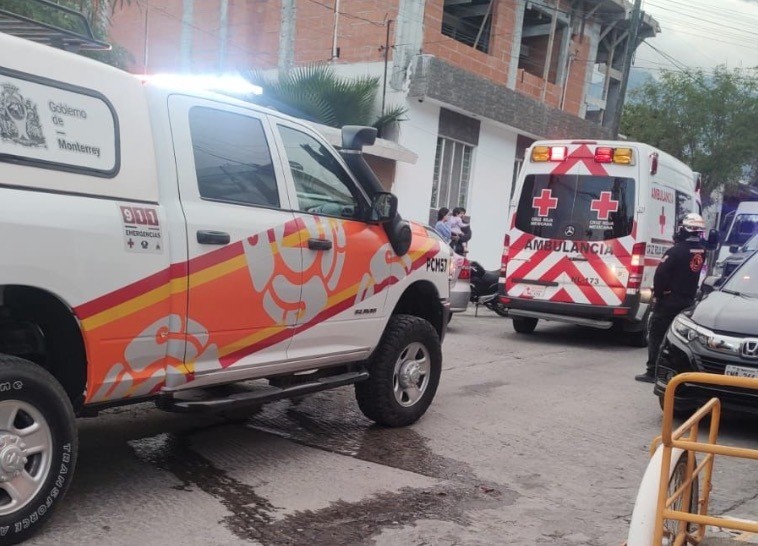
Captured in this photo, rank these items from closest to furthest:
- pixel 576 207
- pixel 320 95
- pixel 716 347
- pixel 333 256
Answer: pixel 333 256 → pixel 716 347 → pixel 576 207 → pixel 320 95

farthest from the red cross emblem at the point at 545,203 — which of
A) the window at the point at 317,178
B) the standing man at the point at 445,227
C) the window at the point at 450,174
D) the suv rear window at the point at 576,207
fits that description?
the window at the point at 450,174

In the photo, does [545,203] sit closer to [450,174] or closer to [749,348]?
[749,348]

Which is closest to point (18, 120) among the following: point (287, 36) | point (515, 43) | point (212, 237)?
point (212, 237)

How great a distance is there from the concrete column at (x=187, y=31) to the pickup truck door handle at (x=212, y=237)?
63.0 ft

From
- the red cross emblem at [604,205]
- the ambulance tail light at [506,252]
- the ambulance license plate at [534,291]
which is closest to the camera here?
the red cross emblem at [604,205]

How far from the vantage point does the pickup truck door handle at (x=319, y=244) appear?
4.58 m

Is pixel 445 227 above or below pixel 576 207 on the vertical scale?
below

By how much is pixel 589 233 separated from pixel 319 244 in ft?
20.6

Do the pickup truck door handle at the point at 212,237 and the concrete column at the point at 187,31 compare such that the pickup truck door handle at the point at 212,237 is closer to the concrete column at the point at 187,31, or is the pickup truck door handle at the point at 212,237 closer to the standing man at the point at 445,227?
the standing man at the point at 445,227

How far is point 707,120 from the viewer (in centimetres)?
2897

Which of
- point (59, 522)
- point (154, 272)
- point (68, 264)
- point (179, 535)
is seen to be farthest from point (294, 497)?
point (68, 264)

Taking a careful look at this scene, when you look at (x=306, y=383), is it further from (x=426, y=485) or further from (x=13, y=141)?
(x=13, y=141)

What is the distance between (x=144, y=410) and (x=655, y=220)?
7.14 m

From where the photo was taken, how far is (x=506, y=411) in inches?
254
